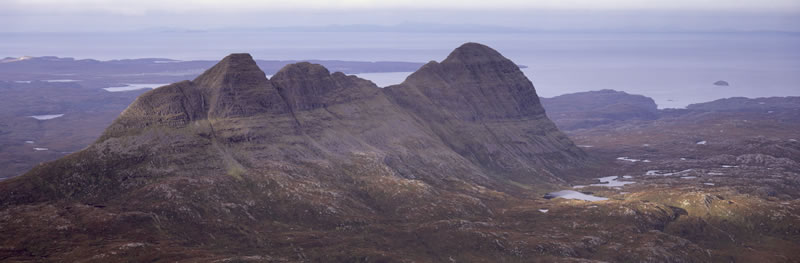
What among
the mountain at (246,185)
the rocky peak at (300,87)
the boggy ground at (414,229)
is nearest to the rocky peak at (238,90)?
the mountain at (246,185)

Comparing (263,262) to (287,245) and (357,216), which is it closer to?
(287,245)

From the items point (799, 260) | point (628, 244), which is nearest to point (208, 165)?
point (628, 244)

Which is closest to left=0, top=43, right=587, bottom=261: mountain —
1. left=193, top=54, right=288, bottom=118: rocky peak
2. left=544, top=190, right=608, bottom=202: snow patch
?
left=193, top=54, right=288, bottom=118: rocky peak

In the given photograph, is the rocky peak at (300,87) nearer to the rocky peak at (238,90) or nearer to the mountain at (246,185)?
the mountain at (246,185)

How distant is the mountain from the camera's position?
4924 inches

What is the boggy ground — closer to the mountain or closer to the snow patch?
the mountain

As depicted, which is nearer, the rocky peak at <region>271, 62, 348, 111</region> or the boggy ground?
the boggy ground

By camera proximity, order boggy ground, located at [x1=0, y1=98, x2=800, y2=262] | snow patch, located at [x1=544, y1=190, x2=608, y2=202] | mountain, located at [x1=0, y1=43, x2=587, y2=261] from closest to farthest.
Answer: boggy ground, located at [x1=0, y1=98, x2=800, y2=262] → mountain, located at [x1=0, y1=43, x2=587, y2=261] → snow patch, located at [x1=544, y1=190, x2=608, y2=202]

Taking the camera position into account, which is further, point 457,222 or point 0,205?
point 457,222

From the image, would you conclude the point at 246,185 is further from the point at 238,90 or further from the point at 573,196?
the point at 573,196

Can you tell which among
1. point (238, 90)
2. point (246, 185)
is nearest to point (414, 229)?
point (246, 185)

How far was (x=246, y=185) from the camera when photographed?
150625mm

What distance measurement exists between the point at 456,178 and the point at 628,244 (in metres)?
52.4

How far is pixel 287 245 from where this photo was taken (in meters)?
128
